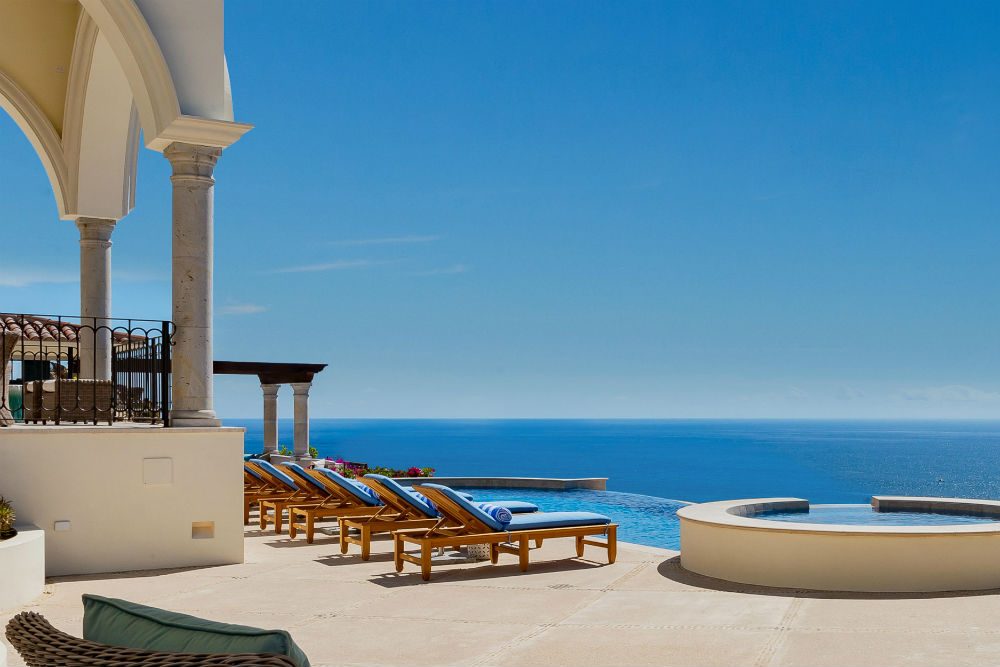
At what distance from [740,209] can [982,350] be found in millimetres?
54326

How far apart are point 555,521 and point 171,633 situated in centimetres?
705

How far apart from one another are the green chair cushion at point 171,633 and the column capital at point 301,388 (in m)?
18.2

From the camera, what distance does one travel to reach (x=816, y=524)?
8586mm

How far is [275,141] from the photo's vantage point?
75.4 metres

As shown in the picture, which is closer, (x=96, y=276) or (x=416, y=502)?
(x=416, y=502)

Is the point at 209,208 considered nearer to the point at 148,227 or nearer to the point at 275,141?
the point at 148,227

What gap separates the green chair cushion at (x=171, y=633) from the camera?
8.86 feet

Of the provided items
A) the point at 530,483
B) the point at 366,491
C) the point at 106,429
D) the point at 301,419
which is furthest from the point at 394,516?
the point at 530,483

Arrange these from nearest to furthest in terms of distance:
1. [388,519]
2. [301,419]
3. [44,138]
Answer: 1. [388,519]
2. [44,138]
3. [301,419]

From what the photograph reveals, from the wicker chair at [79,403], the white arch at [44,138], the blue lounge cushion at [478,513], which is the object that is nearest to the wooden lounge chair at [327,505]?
the blue lounge cushion at [478,513]

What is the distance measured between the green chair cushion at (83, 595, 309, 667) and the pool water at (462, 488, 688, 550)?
1145 centimetres

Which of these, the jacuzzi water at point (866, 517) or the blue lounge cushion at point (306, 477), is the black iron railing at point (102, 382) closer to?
the blue lounge cushion at point (306, 477)

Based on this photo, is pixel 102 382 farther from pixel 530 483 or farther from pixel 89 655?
pixel 530 483

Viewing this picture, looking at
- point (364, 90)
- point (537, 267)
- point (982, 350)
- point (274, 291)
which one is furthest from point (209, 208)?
point (982, 350)
